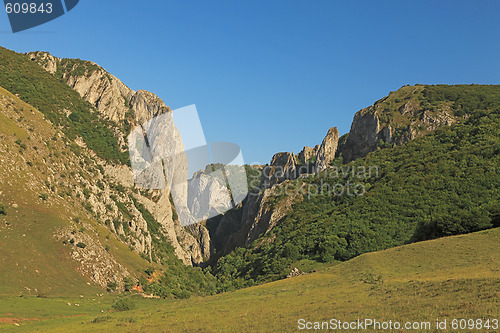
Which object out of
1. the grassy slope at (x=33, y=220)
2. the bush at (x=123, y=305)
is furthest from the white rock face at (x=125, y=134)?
the bush at (x=123, y=305)

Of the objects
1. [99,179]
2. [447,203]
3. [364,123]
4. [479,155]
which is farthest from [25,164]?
[364,123]

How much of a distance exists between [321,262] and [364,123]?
112 meters

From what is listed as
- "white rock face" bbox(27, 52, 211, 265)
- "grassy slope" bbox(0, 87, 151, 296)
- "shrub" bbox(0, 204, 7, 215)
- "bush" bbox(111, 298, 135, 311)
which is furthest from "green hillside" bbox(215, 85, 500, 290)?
"shrub" bbox(0, 204, 7, 215)

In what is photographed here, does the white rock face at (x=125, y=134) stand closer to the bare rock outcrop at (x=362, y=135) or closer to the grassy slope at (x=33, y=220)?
the grassy slope at (x=33, y=220)

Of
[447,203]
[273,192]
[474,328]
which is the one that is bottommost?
[474,328]

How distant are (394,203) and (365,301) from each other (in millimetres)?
61098

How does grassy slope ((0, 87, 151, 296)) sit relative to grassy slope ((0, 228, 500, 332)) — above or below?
above

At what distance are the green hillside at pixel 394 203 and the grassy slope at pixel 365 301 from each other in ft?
53.6

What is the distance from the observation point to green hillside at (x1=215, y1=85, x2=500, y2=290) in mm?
71125

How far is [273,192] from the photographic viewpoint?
15788 cm

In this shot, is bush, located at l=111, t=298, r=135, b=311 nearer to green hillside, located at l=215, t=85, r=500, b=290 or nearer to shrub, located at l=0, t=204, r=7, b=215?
shrub, located at l=0, t=204, r=7, b=215

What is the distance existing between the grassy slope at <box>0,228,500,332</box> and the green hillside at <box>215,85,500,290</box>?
16.3 m

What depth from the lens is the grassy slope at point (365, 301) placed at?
27203mm

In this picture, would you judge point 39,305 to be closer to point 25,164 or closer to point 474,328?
point 25,164
